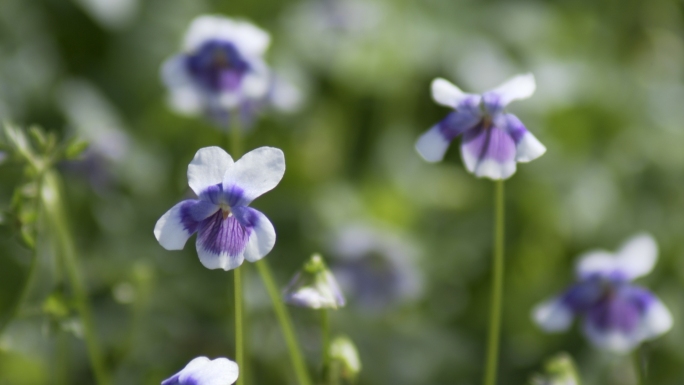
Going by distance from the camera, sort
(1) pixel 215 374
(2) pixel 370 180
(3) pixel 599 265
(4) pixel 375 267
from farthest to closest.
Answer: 1. (2) pixel 370 180
2. (4) pixel 375 267
3. (3) pixel 599 265
4. (1) pixel 215 374

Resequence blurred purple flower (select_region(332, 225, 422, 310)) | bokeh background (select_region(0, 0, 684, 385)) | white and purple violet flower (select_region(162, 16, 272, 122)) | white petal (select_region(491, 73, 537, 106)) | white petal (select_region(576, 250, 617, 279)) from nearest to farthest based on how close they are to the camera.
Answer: white petal (select_region(491, 73, 537, 106)), white petal (select_region(576, 250, 617, 279)), white and purple violet flower (select_region(162, 16, 272, 122)), bokeh background (select_region(0, 0, 684, 385)), blurred purple flower (select_region(332, 225, 422, 310))

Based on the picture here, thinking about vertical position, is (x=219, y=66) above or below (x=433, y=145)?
above

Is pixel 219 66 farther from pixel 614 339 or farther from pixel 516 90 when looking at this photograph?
pixel 614 339

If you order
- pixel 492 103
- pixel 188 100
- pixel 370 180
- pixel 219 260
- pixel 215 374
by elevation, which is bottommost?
pixel 215 374

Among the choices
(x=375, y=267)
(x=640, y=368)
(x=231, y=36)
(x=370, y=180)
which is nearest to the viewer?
(x=640, y=368)

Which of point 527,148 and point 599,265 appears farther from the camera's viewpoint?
point 599,265

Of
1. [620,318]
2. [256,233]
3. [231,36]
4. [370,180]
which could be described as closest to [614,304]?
[620,318]

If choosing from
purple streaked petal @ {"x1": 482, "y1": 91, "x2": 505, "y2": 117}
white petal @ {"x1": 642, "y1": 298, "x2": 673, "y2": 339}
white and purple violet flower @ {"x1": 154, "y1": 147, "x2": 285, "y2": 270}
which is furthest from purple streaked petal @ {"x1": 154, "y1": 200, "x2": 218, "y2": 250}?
white petal @ {"x1": 642, "y1": 298, "x2": 673, "y2": 339}

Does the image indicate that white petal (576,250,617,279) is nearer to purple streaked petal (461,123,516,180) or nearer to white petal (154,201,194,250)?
purple streaked petal (461,123,516,180)
